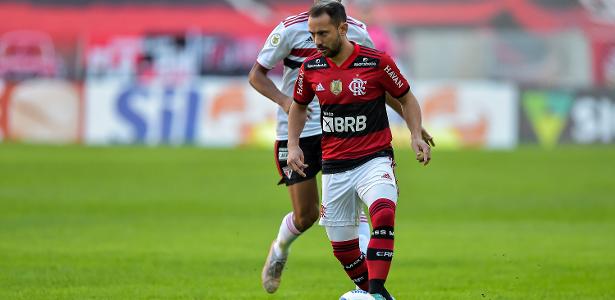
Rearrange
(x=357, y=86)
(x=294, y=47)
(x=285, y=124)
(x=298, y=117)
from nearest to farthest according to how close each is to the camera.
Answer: (x=357, y=86) < (x=298, y=117) < (x=294, y=47) < (x=285, y=124)

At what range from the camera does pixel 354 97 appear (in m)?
8.24

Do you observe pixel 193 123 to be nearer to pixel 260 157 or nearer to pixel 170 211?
pixel 260 157

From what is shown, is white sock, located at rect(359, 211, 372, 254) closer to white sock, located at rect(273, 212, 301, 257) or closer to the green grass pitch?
the green grass pitch

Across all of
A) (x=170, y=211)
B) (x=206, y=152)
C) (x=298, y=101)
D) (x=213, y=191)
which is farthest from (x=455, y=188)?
(x=298, y=101)

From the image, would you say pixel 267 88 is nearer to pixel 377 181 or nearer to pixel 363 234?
pixel 363 234

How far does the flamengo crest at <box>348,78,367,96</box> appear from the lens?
8.21m

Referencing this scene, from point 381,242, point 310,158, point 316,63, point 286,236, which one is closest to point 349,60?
point 316,63

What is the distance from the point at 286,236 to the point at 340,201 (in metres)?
1.60

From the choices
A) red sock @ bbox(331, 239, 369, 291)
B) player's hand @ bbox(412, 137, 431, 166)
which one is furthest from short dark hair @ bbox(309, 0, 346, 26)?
red sock @ bbox(331, 239, 369, 291)

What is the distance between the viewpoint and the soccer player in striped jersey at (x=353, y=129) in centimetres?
807

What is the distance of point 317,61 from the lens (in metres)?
8.35

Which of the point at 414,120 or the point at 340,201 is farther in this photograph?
the point at 340,201

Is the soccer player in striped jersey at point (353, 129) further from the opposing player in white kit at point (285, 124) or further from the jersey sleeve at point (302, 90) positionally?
the opposing player in white kit at point (285, 124)

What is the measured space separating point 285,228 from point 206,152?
18.6 metres
